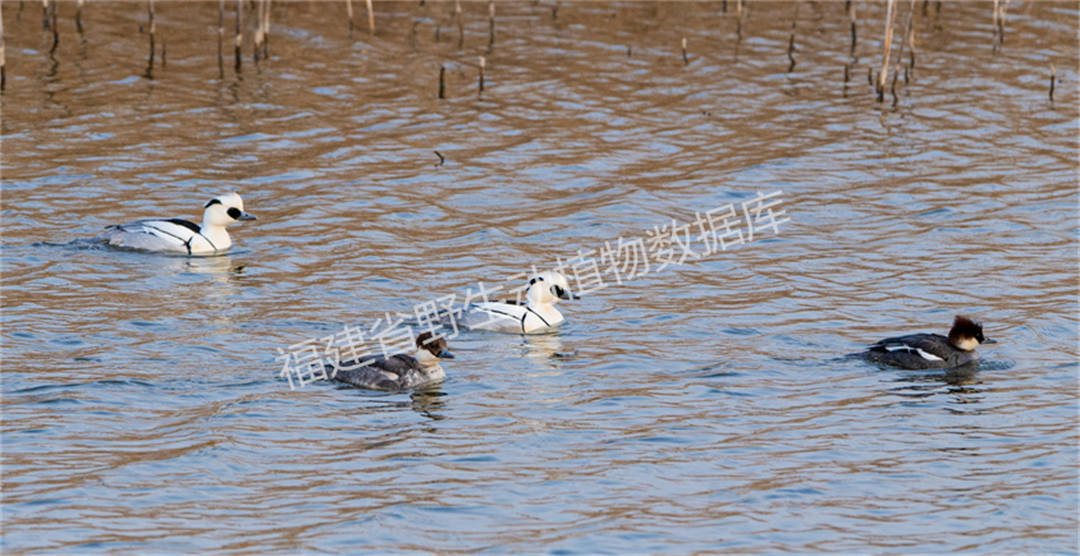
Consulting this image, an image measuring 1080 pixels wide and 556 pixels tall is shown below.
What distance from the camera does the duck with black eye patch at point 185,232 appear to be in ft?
53.6

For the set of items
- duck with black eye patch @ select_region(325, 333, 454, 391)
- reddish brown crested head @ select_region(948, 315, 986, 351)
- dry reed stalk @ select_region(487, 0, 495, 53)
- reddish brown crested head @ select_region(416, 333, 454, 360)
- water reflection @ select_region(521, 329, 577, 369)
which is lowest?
water reflection @ select_region(521, 329, 577, 369)

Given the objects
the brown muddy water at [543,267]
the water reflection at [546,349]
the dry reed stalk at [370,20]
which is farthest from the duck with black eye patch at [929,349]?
the dry reed stalk at [370,20]

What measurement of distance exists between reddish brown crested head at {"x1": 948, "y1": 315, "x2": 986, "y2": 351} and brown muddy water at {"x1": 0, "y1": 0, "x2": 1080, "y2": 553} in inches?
13.5

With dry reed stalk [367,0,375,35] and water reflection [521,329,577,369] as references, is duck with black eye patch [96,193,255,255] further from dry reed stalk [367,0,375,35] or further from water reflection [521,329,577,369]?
dry reed stalk [367,0,375,35]

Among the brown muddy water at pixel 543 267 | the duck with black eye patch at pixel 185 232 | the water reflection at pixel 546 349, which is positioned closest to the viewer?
the brown muddy water at pixel 543 267

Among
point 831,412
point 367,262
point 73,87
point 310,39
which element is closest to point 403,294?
point 367,262

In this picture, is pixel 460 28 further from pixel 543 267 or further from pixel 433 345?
pixel 433 345

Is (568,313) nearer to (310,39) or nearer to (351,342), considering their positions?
(351,342)

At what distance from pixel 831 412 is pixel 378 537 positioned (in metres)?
4.28

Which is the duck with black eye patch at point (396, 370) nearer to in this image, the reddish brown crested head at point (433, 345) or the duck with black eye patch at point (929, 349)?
the reddish brown crested head at point (433, 345)

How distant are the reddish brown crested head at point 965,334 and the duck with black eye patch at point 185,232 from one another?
8205mm

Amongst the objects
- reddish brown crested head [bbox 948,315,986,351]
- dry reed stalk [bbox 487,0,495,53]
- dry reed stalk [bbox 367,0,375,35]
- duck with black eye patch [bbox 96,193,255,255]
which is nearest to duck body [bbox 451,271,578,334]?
reddish brown crested head [bbox 948,315,986,351]

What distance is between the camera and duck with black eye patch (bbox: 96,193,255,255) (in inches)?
643

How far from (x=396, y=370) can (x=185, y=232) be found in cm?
539
